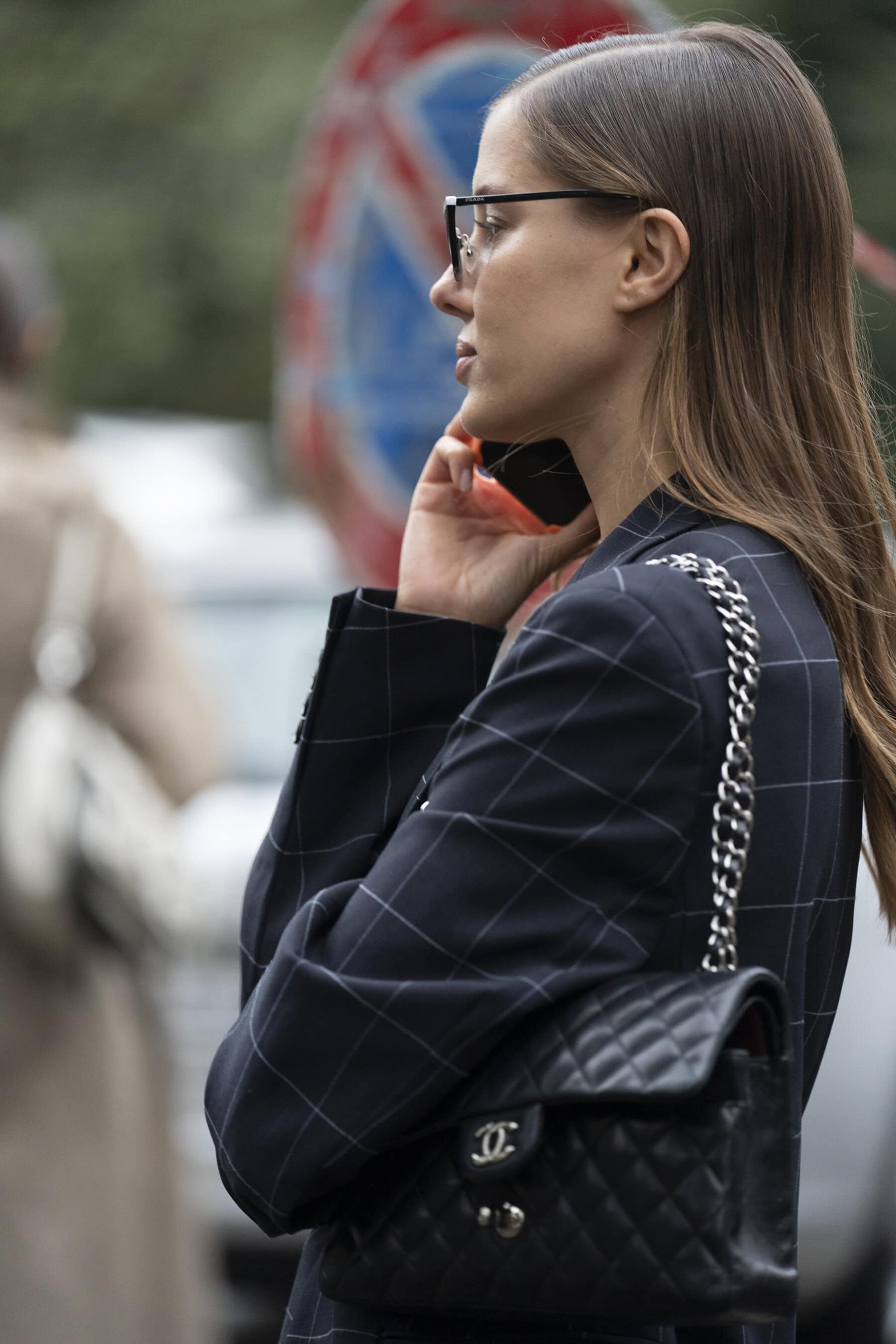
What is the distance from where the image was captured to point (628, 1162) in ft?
4.75

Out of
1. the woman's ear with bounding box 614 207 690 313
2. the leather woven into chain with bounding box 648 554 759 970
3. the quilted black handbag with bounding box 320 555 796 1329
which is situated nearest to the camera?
the quilted black handbag with bounding box 320 555 796 1329

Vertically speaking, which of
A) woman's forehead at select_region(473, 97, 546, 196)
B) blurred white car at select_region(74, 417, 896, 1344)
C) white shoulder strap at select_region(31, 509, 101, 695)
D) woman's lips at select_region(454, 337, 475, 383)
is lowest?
blurred white car at select_region(74, 417, 896, 1344)

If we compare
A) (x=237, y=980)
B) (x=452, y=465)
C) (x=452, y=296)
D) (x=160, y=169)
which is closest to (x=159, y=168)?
(x=160, y=169)

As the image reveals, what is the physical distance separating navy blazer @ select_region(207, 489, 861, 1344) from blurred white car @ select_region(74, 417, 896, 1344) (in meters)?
1.62

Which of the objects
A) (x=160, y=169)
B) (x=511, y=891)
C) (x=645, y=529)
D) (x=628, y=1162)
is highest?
(x=645, y=529)

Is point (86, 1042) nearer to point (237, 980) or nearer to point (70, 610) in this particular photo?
point (70, 610)

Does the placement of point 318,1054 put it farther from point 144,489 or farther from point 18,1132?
point 144,489

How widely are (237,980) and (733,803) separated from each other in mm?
3240

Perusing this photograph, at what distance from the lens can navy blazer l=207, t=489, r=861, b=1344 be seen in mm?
1502

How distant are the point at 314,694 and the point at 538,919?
427 millimetres

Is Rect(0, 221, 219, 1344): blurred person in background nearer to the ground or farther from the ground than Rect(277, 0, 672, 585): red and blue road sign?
nearer to the ground

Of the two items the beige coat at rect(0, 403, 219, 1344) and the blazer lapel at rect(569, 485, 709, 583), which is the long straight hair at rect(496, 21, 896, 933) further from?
the beige coat at rect(0, 403, 219, 1344)

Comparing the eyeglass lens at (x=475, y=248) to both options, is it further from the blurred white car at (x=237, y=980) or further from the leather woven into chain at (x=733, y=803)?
the blurred white car at (x=237, y=980)

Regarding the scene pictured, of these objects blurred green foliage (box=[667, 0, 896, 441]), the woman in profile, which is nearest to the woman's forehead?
the woman in profile
